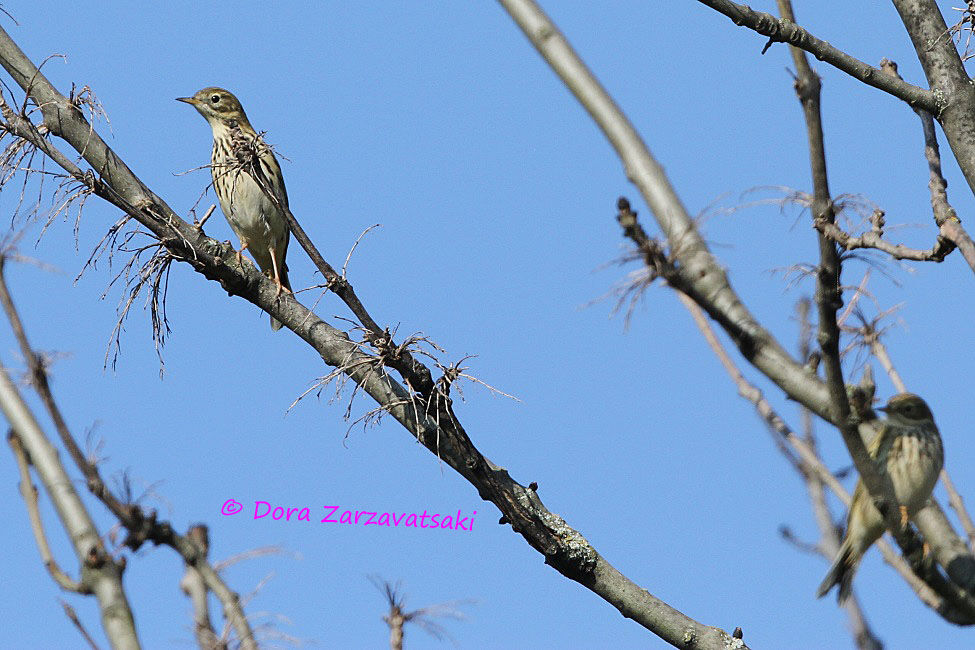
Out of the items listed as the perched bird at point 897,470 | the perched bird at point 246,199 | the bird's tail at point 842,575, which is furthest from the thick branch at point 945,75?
the perched bird at point 246,199

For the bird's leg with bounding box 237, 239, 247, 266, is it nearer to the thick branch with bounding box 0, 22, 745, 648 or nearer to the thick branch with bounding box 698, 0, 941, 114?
the thick branch with bounding box 0, 22, 745, 648

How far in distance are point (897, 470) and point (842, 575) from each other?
96 cm

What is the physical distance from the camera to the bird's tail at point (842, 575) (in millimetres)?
5449

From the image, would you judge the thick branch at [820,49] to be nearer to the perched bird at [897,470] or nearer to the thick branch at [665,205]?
the thick branch at [665,205]

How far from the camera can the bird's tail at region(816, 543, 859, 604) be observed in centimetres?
545

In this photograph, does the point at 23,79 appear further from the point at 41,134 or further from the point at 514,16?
the point at 514,16

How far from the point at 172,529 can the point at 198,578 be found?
218 mm

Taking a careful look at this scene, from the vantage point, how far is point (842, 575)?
576cm

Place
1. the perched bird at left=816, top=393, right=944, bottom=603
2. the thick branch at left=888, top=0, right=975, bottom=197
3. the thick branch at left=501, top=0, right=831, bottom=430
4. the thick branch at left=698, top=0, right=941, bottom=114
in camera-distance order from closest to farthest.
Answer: the thick branch at left=501, top=0, right=831, bottom=430 → the thick branch at left=698, top=0, right=941, bottom=114 → the thick branch at left=888, top=0, right=975, bottom=197 → the perched bird at left=816, top=393, right=944, bottom=603

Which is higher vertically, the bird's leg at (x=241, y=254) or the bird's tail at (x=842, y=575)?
the bird's leg at (x=241, y=254)

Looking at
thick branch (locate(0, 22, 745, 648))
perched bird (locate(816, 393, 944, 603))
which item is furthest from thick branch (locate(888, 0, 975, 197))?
thick branch (locate(0, 22, 745, 648))

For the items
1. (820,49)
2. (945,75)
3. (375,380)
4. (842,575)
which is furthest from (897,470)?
(375,380)

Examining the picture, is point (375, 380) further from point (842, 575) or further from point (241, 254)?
point (842, 575)

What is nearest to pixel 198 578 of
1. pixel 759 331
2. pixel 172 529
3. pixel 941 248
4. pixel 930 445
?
pixel 172 529
